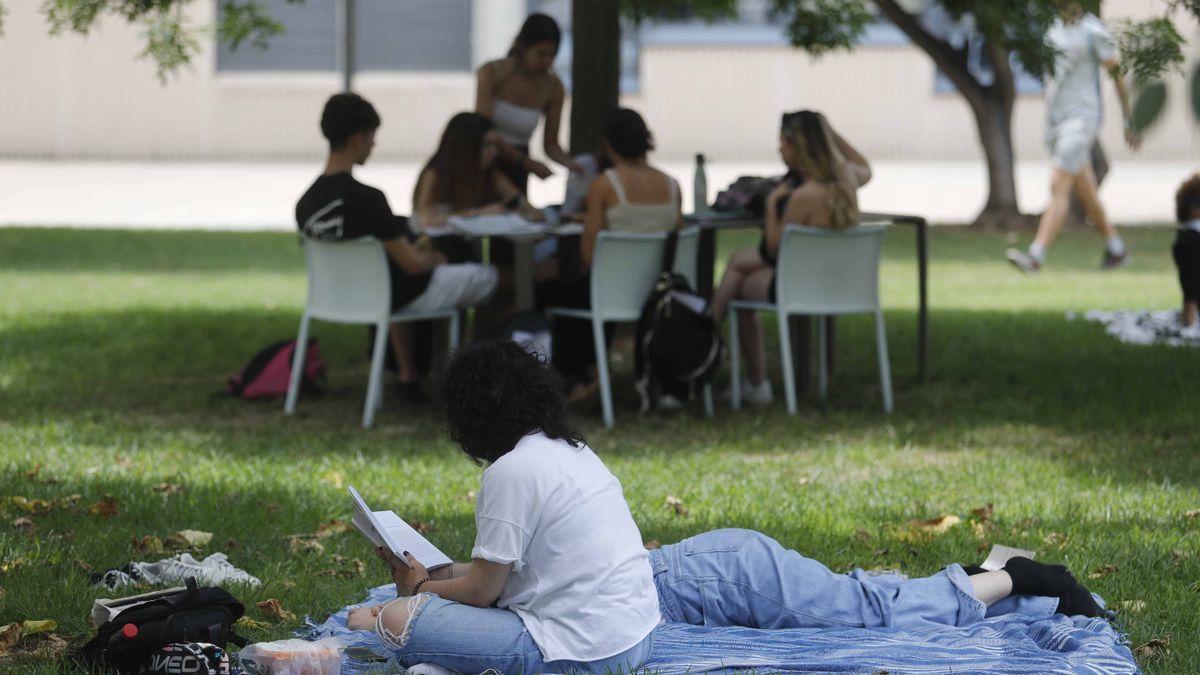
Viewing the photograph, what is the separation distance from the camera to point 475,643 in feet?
11.5

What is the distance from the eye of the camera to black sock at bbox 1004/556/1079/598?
4.09 meters

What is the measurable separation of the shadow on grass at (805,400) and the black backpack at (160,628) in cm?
325

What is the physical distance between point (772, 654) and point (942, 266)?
40.5ft

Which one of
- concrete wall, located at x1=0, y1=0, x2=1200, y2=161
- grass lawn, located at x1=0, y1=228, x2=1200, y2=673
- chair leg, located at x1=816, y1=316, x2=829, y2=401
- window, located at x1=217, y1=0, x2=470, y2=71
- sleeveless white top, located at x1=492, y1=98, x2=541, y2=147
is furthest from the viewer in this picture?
window, located at x1=217, y1=0, x2=470, y2=71

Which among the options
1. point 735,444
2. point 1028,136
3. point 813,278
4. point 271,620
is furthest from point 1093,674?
point 1028,136

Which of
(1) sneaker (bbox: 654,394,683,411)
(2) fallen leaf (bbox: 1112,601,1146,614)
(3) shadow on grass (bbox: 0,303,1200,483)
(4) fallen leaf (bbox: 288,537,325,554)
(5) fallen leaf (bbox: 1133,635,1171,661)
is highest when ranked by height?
(5) fallen leaf (bbox: 1133,635,1171,661)

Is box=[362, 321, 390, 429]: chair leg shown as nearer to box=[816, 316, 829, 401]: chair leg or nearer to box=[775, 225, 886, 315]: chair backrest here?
box=[775, 225, 886, 315]: chair backrest

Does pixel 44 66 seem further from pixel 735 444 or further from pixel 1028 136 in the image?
pixel 735 444

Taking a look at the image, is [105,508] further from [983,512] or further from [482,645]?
[983,512]

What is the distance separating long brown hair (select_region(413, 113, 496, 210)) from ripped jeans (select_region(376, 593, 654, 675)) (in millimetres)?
4664

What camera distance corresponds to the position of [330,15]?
32156 mm

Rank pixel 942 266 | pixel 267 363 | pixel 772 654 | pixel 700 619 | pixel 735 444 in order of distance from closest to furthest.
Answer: pixel 772 654 → pixel 700 619 → pixel 735 444 → pixel 267 363 → pixel 942 266

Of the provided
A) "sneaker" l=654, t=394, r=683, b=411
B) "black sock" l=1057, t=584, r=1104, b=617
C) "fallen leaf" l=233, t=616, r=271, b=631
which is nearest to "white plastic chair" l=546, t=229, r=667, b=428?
"sneaker" l=654, t=394, r=683, b=411

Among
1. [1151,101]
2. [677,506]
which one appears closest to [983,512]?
[677,506]
